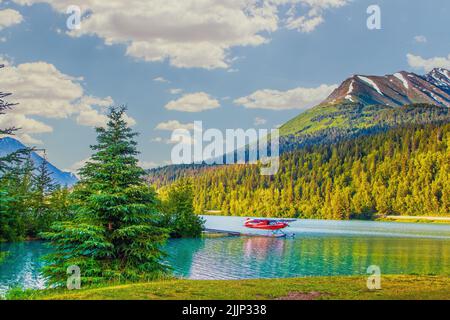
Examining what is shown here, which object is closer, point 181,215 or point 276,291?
point 276,291

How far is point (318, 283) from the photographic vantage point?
79.6 ft

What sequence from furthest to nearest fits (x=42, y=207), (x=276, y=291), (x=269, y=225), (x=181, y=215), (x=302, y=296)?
(x=269, y=225), (x=181, y=215), (x=42, y=207), (x=276, y=291), (x=302, y=296)

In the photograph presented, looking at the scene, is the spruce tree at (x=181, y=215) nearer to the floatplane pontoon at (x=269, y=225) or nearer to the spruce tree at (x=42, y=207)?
the floatplane pontoon at (x=269, y=225)

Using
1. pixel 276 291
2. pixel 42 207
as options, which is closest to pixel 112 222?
pixel 276 291

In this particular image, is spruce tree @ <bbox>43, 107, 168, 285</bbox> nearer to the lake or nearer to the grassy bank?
A: the grassy bank

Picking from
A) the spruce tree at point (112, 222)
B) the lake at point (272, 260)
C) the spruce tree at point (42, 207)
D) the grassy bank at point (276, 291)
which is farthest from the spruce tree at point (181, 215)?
the grassy bank at point (276, 291)

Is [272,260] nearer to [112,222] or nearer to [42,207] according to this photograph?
[112,222]

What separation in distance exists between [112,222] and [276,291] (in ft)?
41.3

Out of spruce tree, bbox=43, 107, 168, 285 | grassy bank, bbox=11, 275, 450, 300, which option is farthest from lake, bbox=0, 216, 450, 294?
grassy bank, bbox=11, 275, 450, 300

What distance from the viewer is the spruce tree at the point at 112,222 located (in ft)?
89.8

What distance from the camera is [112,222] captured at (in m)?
28.9

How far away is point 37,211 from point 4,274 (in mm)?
37508

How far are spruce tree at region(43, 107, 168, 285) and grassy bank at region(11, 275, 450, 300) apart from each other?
5673 millimetres
